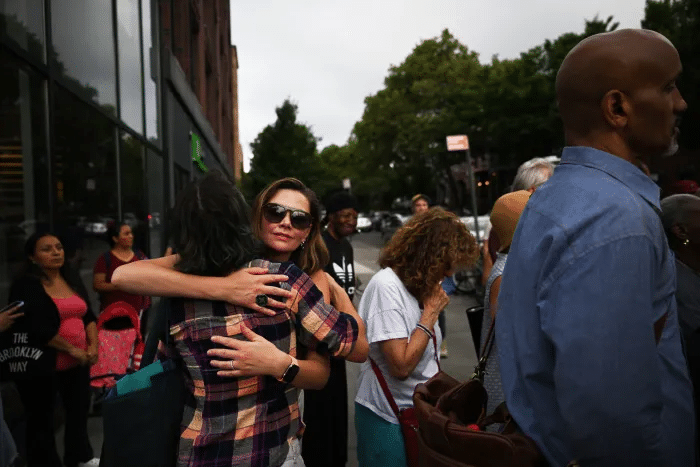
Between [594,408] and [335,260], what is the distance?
13.7ft

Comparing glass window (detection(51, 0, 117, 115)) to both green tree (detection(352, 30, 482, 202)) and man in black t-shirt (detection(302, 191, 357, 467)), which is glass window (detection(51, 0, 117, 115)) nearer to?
man in black t-shirt (detection(302, 191, 357, 467))

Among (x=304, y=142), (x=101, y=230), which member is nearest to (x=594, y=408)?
(x=101, y=230)

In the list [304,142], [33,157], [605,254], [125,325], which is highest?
[304,142]

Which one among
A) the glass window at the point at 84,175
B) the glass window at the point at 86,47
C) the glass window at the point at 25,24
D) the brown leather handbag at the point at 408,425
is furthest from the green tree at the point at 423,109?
the brown leather handbag at the point at 408,425

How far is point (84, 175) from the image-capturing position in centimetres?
715

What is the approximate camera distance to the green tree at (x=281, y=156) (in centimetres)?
3594

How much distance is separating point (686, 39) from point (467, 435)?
31.4m

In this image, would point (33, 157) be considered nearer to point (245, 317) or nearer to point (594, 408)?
point (245, 317)

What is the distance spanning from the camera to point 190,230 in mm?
1954

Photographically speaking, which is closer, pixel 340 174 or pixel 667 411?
pixel 667 411

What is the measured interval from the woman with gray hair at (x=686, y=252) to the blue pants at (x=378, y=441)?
1306 millimetres

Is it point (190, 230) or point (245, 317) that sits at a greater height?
point (190, 230)

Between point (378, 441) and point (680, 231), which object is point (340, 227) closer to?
point (378, 441)

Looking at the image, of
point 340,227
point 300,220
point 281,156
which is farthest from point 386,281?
point 281,156
